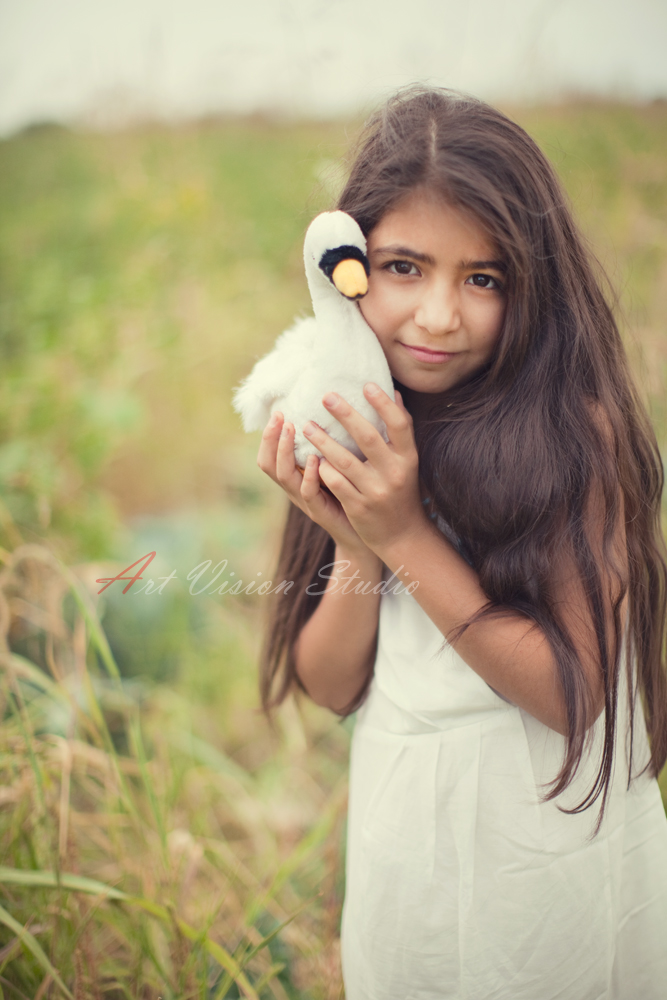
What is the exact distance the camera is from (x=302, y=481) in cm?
85

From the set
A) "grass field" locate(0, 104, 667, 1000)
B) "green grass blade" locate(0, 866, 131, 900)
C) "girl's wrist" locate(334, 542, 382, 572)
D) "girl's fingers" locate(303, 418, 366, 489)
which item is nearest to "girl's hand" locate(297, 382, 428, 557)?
"girl's fingers" locate(303, 418, 366, 489)

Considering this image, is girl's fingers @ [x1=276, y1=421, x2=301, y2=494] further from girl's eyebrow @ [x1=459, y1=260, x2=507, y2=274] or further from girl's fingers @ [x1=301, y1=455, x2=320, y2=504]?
girl's eyebrow @ [x1=459, y1=260, x2=507, y2=274]

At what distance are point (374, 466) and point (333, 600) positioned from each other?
0.87ft

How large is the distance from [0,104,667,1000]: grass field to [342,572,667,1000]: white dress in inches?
7.1

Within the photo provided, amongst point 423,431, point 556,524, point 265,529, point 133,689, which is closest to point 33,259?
point 265,529

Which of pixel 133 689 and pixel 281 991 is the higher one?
pixel 133 689

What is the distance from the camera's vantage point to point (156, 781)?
1.59 m

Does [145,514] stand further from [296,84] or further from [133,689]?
[296,84]

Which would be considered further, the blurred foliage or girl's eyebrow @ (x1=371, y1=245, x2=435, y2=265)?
the blurred foliage

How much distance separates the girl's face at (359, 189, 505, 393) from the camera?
0.74 meters

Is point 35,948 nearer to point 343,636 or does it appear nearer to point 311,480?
point 343,636

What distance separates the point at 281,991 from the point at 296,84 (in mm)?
2566

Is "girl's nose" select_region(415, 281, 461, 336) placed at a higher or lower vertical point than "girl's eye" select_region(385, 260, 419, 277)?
lower

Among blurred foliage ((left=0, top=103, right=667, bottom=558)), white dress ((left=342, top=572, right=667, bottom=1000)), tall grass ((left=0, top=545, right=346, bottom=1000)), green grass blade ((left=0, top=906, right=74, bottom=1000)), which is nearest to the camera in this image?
white dress ((left=342, top=572, right=667, bottom=1000))
